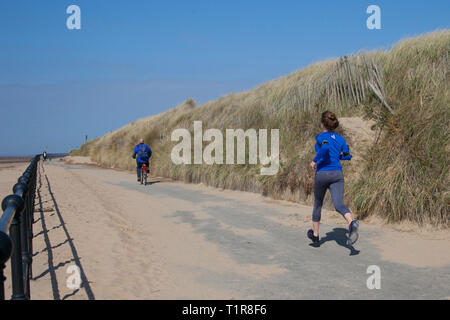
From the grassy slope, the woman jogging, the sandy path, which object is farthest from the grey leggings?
the grassy slope

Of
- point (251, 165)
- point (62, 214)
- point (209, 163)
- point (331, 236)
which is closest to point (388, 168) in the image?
point (331, 236)

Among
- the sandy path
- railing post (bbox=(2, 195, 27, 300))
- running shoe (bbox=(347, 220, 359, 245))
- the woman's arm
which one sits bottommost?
the sandy path

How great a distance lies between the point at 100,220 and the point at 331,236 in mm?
4579

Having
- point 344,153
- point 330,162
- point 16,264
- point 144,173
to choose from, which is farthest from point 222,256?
point 144,173

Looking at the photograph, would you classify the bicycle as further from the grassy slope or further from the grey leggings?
the grey leggings

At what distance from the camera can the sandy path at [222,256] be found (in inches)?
172

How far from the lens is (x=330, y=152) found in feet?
18.8

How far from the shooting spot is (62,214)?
8453 mm

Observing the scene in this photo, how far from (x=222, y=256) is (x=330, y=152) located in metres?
2.22

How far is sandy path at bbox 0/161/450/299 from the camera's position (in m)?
4.36

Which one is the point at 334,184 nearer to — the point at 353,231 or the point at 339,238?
the point at 353,231

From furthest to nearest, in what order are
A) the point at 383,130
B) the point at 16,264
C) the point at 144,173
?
1. the point at 144,173
2. the point at 383,130
3. the point at 16,264

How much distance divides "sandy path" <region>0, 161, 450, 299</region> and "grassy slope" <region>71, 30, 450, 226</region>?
707 millimetres
